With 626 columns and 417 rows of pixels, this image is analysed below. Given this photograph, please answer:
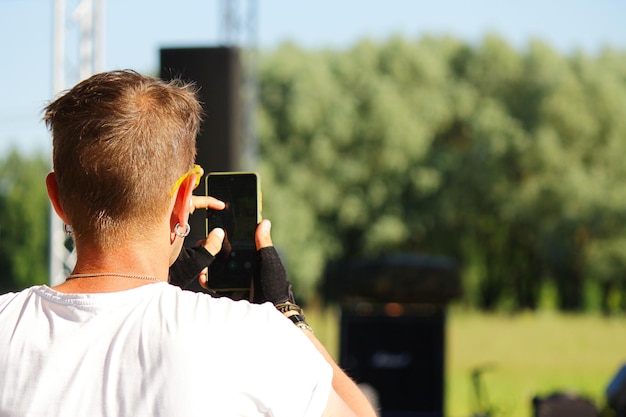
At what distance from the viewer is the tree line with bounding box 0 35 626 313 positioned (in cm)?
2184

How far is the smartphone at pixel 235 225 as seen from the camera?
1.26 metres

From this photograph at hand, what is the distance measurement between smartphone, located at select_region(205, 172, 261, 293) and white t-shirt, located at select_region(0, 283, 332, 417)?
0.26m

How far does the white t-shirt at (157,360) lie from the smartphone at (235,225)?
0.84ft

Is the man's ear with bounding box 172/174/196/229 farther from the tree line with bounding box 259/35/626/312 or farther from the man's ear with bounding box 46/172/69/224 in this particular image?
the tree line with bounding box 259/35/626/312

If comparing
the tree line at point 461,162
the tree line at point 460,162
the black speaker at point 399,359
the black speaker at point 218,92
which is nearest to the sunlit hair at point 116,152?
the black speaker at point 218,92

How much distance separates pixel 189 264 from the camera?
4.13ft

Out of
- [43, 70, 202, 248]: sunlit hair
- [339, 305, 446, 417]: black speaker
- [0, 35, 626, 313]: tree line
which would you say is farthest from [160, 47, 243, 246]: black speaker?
[0, 35, 626, 313]: tree line

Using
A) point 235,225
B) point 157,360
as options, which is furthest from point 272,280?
point 157,360

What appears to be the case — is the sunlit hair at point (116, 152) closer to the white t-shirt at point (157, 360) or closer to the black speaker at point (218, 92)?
the white t-shirt at point (157, 360)

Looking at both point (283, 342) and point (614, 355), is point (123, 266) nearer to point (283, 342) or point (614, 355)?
point (283, 342)

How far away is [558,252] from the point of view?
72.0 feet

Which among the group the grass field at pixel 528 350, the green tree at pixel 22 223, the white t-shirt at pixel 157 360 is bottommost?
the grass field at pixel 528 350

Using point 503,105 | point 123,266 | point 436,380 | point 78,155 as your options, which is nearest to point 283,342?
point 123,266

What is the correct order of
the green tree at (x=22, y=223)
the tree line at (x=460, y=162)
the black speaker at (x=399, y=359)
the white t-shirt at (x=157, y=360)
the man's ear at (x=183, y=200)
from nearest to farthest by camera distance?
the white t-shirt at (x=157, y=360)
the man's ear at (x=183, y=200)
the black speaker at (x=399, y=359)
the green tree at (x=22, y=223)
the tree line at (x=460, y=162)
